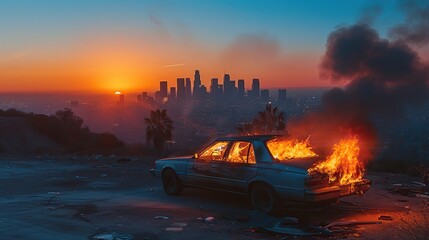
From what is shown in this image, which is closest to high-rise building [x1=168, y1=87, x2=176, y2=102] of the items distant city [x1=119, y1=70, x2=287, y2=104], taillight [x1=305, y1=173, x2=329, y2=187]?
distant city [x1=119, y1=70, x2=287, y2=104]

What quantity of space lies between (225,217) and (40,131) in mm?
46582

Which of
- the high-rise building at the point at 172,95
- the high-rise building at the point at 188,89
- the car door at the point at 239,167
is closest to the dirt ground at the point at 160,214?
the car door at the point at 239,167

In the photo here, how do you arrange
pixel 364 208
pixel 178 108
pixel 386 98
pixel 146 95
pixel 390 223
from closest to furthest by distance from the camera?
pixel 390 223, pixel 364 208, pixel 386 98, pixel 178 108, pixel 146 95

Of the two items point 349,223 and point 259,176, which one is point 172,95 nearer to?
point 259,176

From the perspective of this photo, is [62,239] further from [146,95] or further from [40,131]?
[146,95]

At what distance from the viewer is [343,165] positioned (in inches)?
362

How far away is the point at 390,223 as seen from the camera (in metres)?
8.17

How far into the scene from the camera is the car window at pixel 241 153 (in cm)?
944

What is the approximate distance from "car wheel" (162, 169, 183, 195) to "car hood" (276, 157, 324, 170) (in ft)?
9.82

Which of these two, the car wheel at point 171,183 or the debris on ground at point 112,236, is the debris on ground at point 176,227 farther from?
the car wheel at point 171,183

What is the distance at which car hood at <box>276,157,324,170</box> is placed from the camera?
8.69 meters

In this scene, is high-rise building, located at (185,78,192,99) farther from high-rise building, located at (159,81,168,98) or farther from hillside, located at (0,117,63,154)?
hillside, located at (0,117,63,154)

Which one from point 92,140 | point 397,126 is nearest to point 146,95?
point 92,140

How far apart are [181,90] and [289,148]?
48.7 metres
